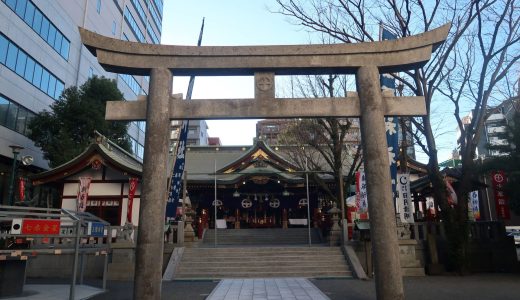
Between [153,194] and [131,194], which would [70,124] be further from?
[153,194]

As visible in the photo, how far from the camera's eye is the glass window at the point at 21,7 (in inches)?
992

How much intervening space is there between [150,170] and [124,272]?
28.5ft

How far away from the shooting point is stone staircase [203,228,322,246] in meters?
23.6

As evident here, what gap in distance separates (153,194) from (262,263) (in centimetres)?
867

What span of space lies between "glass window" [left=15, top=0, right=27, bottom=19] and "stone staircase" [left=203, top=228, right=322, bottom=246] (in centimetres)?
2023

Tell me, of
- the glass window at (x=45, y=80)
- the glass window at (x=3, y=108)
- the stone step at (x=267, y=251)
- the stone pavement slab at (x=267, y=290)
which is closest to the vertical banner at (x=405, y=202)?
the stone step at (x=267, y=251)

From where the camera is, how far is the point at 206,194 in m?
27.4

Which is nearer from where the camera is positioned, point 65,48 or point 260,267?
point 260,267

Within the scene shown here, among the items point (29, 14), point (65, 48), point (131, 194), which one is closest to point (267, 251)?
point (131, 194)

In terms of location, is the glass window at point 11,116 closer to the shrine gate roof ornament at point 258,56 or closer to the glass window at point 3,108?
the glass window at point 3,108

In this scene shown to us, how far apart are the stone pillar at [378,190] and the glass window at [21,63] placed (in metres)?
26.2

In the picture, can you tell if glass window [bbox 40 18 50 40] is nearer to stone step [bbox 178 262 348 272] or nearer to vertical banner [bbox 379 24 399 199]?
stone step [bbox 178 262 348 272]

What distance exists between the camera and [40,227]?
788 centimetres

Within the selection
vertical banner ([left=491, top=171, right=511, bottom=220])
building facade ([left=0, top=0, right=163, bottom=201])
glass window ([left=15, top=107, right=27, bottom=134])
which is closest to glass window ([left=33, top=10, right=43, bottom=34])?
building facade ([left=0, top=0, right=163, bottom=201])
